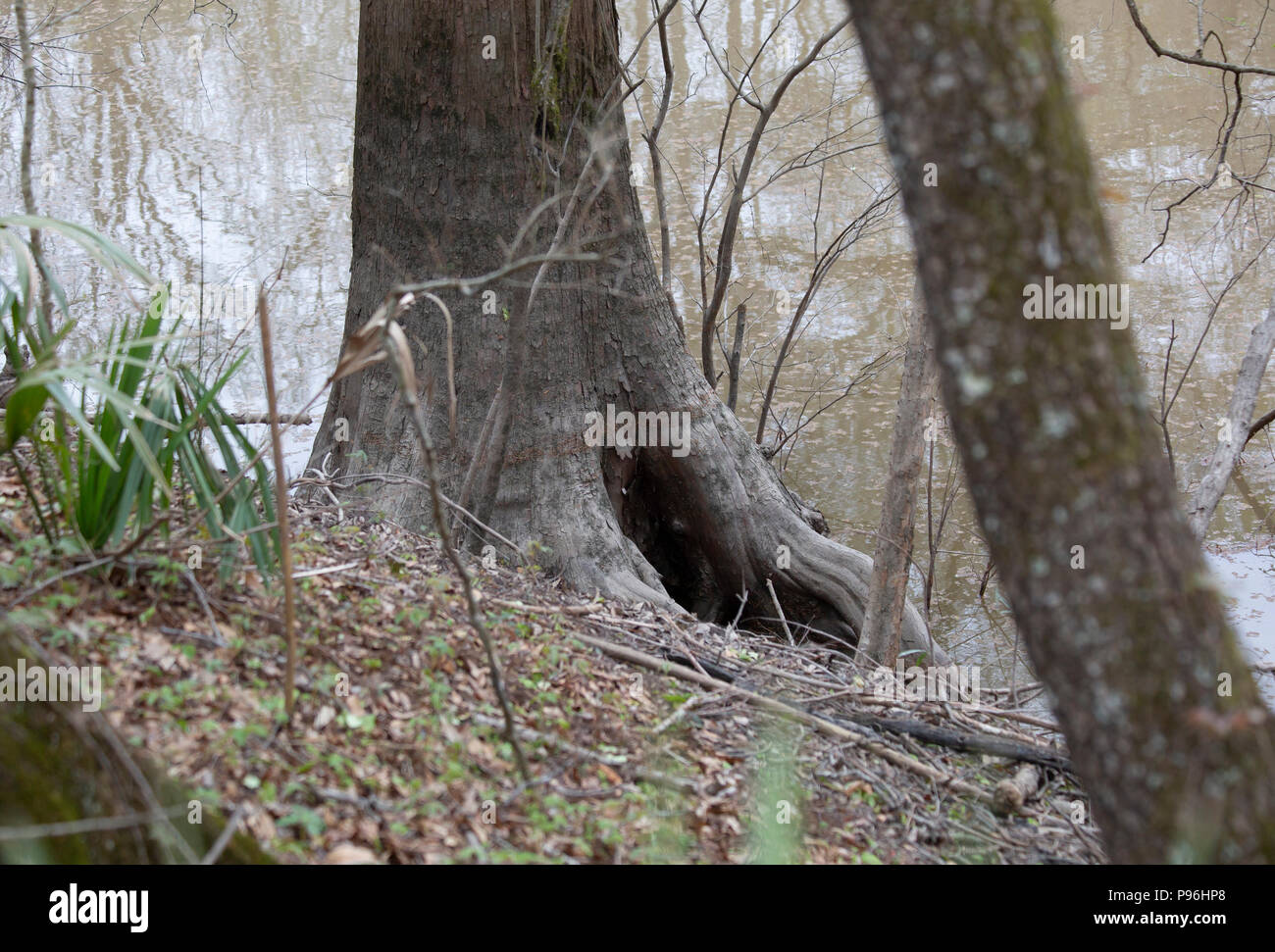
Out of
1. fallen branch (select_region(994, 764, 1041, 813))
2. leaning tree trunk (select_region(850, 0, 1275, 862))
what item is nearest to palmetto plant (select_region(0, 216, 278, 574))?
leaning tree trunk (select_region(850, 0, 1275, 862))

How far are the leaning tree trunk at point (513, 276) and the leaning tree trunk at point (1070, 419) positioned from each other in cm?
259

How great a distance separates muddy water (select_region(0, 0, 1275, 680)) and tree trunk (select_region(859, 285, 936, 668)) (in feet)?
6.82

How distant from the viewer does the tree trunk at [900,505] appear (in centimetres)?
479

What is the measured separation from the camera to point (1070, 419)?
1.90 m

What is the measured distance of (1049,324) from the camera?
193 centimetres

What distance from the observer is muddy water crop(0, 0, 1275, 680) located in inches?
332

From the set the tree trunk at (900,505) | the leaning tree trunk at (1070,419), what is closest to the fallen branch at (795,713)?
the tree trunk at (900,505)

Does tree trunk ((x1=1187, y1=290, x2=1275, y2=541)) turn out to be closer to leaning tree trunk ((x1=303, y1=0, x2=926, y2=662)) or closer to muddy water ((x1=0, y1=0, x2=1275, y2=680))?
muddy water ((x1=0, y1=0, x2=1275, y2=680))

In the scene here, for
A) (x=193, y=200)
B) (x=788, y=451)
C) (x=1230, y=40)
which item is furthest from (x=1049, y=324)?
(x=1230, y=40)

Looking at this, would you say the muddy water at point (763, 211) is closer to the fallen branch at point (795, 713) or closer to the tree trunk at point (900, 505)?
the tree trunk at point (900, 505)

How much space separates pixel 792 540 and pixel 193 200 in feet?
29.5

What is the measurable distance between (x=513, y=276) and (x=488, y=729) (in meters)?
2.38

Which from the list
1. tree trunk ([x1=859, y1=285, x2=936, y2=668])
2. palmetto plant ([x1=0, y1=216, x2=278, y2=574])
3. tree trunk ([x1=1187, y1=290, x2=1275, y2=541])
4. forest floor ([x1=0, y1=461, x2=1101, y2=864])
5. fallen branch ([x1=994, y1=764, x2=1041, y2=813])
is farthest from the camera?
tree trunk ([x1=1187, y1=290, x2=1275, y2=541])

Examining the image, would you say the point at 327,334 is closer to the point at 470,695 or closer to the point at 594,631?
the point at 594,631
